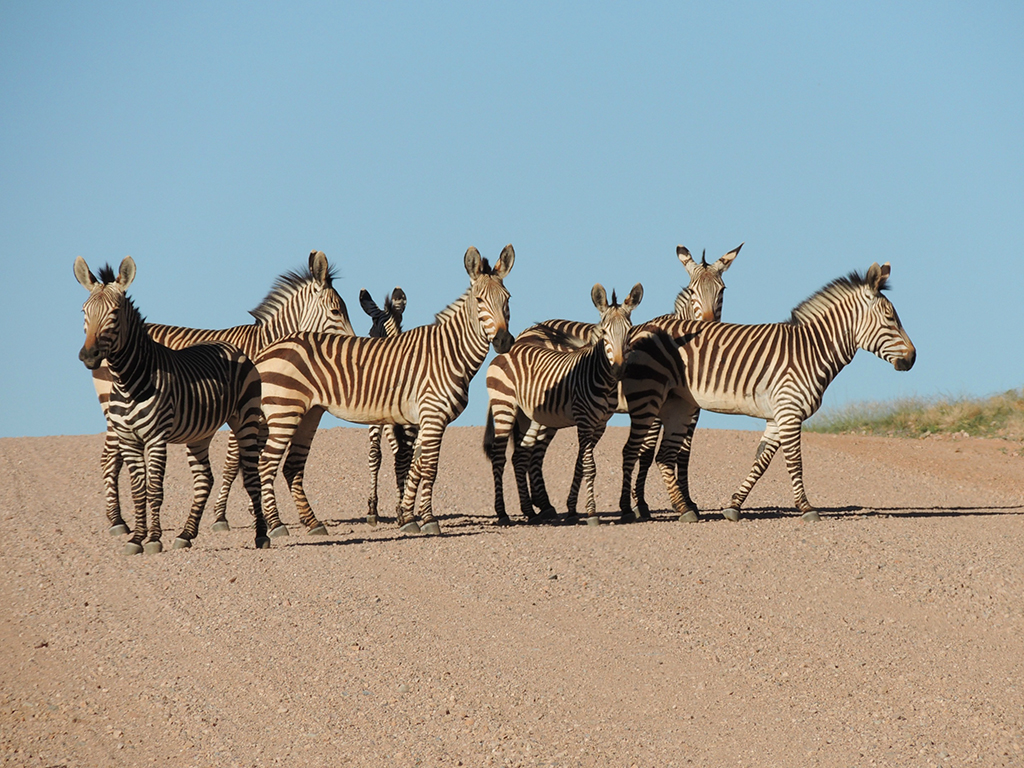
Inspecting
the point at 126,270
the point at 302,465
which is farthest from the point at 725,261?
the point at 126,270

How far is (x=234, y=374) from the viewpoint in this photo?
37.8 feet

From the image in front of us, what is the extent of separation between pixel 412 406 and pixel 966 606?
5.92 metres

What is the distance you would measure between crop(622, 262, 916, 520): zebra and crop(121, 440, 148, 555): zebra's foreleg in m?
5.37

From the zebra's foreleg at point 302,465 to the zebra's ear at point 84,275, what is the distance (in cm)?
299

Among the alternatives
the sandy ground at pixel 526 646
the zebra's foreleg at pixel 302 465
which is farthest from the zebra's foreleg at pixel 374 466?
→ the zebra's foreleg at pixel 302 465

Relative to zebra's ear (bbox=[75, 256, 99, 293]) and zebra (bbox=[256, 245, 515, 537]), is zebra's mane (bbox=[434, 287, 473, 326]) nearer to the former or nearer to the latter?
zebra (bbox=[256, 245, 515, 537])

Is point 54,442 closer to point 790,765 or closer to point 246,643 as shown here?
point 246,643

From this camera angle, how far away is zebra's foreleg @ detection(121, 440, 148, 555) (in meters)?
10.6

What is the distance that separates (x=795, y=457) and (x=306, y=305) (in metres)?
6.46

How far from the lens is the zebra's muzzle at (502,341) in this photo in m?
11.6

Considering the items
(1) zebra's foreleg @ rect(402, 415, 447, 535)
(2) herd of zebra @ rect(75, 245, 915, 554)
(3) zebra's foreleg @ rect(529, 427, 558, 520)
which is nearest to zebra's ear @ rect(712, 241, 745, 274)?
(2) herd of zebra @ rect(75, 245, 915, 554)

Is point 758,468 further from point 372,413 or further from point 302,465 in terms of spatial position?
point 302,465

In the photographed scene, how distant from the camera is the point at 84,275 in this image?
1031cm

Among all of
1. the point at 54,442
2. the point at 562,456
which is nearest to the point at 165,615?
the point at 562,456
